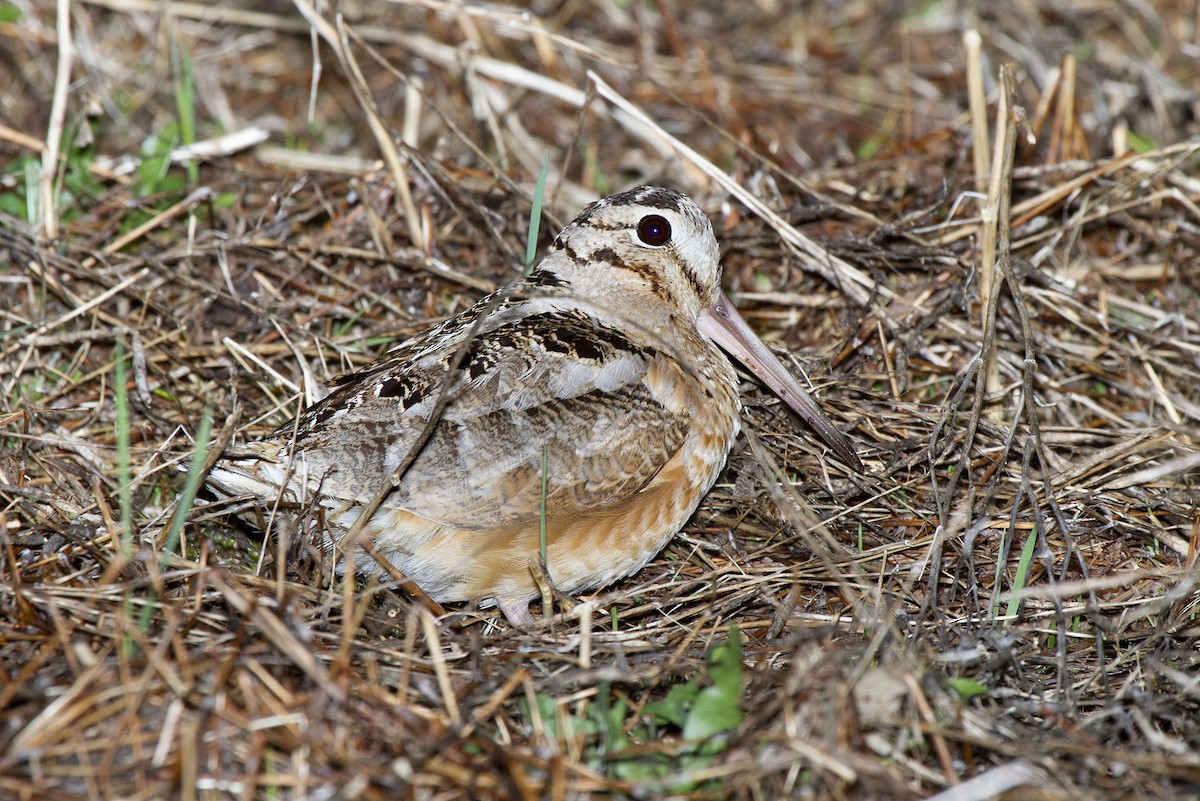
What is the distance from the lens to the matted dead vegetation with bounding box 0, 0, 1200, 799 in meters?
2.49

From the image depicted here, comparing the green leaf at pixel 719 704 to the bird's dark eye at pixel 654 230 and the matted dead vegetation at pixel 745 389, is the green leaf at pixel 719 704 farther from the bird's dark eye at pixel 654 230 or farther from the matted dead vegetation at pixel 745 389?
the bird's dark eye at pixel 654 230

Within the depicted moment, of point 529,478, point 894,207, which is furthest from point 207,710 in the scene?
point 894,207

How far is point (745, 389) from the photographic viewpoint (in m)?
4.07

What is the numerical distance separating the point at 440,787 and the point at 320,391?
69.4 inches

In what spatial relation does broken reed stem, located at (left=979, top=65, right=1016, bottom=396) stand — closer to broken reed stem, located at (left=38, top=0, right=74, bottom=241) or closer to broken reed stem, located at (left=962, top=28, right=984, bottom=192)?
broken reed stem, located at (left=962, top=28, right=984, bottom=192)

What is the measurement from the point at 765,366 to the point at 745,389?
0.30 m

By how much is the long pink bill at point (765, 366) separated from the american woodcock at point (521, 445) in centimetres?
20

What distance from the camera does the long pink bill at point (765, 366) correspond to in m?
3.68

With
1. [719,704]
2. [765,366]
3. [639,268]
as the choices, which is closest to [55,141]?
[639,268]

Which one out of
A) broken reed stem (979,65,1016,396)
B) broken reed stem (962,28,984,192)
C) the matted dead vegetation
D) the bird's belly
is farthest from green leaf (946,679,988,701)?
broken reed stem (962,28,984,192)

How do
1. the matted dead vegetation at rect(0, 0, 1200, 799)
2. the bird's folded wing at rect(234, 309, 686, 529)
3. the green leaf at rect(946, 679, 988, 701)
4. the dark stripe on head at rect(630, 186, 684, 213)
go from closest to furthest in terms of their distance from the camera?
the matted dead vegetation at rect(0, 0, 1200, 799) → the green leaf at rect(946, 679, 988, 701) → the bird's folded wing at rect(234, 309, 686, 529) → the dark stripe on head at rect(630, 186, 684, 213)

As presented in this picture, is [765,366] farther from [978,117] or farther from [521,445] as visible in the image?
[978,117]

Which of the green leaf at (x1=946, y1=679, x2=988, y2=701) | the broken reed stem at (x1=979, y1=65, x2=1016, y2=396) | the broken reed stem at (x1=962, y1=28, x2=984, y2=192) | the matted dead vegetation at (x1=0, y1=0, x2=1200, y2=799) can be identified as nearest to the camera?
the matted dead vegetation at (x1=0, y1=0, x2=1200, y2=799)

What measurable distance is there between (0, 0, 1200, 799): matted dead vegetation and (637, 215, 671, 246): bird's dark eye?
68 centimetres
